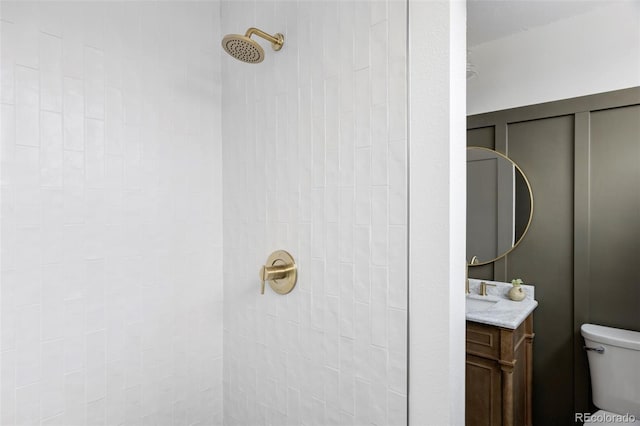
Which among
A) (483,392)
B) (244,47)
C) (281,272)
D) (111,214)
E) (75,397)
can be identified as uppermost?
(244,47)

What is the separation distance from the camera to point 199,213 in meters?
1.20

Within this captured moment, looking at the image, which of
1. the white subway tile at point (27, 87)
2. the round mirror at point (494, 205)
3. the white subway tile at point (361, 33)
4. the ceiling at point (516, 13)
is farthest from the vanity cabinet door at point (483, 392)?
the white subway tile at point (27, 87)

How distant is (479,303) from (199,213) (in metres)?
1.45

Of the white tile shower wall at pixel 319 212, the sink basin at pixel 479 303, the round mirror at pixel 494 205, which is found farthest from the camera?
the round mirror at pixel 494 205

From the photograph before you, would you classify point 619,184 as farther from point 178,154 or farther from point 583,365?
point 178,154

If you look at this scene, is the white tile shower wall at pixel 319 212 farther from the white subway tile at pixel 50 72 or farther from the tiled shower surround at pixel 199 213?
the white subway tile at pixel 50 72

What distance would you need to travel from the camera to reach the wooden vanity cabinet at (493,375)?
4.72ft

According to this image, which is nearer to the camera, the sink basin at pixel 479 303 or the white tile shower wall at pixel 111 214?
the white tile shower wall at pixel 111 214

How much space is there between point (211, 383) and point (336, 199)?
33.8 inches

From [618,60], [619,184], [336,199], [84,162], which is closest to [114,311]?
[84,162]

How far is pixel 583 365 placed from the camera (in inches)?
63.5

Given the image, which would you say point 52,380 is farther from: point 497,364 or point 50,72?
point 497,364

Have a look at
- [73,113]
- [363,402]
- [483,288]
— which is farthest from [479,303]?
[73,113]

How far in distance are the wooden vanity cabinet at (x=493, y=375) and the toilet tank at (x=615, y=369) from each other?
29cm
